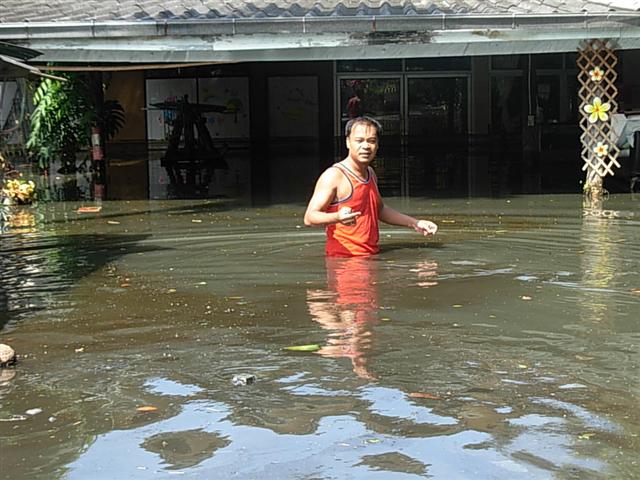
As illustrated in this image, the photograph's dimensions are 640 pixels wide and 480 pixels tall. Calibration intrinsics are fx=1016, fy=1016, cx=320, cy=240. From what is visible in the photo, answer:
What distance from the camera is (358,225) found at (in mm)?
8812

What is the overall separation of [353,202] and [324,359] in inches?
116

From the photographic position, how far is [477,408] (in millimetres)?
4801

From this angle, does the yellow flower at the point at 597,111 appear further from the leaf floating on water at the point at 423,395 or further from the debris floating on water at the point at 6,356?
the debris floating on water at the point at 6,356

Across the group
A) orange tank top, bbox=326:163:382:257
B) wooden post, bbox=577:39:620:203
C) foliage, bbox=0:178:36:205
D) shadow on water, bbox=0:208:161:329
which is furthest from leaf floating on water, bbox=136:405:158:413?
wooden post, bbox=577:39:620:203

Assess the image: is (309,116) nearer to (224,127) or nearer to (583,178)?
(224,127)

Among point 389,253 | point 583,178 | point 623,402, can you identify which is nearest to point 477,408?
point 623,402

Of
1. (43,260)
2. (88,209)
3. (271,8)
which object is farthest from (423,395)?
(271,8)

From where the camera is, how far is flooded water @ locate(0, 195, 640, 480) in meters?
4.24

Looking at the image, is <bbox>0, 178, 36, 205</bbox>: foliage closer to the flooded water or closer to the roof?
the roof

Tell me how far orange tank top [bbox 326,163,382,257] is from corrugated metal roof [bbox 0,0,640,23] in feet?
18.3

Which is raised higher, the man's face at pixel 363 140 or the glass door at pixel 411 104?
the glass door at pixel 411 104

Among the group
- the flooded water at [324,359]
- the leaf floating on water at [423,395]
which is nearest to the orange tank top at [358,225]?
the flooded water at [324,359]

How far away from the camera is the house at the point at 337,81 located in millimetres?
13547

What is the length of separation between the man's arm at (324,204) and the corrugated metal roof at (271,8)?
5.77m
